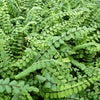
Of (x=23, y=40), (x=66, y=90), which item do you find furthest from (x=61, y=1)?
(x=66, y=90)

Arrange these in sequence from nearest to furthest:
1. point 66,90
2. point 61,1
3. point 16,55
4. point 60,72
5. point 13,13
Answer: point 66,90, point 60,72, point 16,55, point 13,13, point 61,1

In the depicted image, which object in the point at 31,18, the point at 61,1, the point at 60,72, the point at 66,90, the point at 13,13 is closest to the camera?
the point at 66,90

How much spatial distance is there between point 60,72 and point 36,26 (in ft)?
2.88

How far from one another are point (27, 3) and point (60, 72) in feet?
4.49

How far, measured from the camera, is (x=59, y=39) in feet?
5.21

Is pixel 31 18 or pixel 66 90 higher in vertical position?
pixel 31 18

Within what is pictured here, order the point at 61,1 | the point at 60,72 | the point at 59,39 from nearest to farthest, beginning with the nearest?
the point at 59,39, the point at 60,72, the point at 61,1

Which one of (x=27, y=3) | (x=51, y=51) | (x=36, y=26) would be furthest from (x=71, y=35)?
(x=27, y=3)

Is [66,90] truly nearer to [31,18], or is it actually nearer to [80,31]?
[80,31]

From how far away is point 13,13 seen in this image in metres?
2.54

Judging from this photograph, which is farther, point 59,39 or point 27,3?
point 27,3

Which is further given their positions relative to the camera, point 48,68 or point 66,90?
point 48,68

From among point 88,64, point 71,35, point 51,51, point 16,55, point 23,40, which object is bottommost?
point 88,64

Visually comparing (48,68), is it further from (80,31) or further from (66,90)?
(80,31)
